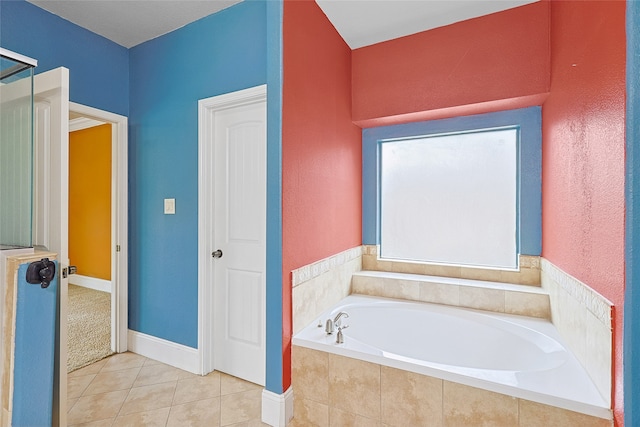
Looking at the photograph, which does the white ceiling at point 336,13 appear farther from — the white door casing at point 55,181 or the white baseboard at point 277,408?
the white baseboard at point 277,408

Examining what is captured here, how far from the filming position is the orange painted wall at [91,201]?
14.5ft

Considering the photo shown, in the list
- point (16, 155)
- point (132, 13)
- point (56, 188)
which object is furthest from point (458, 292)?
point (132, 13)

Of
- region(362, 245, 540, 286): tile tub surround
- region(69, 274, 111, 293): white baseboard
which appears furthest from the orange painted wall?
region(362, 245, 540, 286): tile tub surround

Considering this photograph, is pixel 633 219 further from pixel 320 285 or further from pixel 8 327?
pixel 8 327

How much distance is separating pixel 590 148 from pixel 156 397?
2.80m

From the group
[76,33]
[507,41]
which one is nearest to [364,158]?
[507,41]

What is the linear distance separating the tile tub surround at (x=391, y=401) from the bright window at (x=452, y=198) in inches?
51.7

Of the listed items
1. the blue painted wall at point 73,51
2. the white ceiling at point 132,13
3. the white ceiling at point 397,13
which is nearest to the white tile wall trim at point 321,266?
the white ceiling at point 397,13

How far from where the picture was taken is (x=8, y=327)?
1.40m

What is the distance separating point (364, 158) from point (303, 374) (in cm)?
187

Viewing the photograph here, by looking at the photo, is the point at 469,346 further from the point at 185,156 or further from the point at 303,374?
the point at 185,156

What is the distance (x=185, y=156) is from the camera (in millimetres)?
2367

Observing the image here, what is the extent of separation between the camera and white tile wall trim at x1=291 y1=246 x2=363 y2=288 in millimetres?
1815

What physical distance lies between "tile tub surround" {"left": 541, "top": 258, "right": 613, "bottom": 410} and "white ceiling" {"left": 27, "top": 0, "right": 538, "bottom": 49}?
6.00ft
